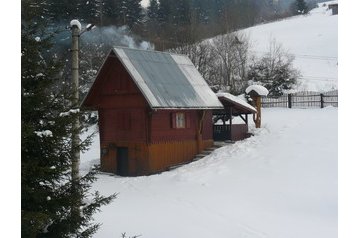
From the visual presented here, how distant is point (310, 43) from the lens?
57594 mm

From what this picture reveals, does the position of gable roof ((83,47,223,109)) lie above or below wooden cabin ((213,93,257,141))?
above

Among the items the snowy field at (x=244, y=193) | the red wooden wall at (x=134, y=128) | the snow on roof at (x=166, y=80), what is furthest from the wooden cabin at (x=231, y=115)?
the red wooden wall at (x=134, y=128)

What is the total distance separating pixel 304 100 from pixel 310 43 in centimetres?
2521

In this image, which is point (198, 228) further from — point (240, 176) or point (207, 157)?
point (207, 157)

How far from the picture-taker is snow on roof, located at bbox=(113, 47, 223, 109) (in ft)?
66.0

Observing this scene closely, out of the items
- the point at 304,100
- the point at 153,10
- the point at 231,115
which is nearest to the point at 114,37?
the point at 153,10

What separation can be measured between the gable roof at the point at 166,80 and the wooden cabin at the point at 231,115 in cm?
72

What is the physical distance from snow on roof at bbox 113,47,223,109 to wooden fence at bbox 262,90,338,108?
12.6 m

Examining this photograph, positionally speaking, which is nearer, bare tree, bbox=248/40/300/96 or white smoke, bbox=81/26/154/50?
bare tree, bbox=248/40/300/96

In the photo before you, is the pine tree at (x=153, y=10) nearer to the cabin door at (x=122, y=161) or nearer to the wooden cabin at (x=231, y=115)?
the wooden cabin at (x=231, y=115)

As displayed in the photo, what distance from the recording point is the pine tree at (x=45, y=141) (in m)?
5.98

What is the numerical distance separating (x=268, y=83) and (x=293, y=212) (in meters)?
27.1

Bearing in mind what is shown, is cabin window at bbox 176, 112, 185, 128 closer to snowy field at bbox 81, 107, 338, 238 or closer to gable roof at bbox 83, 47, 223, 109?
gable roof at bbox 83, 47, 223, 109

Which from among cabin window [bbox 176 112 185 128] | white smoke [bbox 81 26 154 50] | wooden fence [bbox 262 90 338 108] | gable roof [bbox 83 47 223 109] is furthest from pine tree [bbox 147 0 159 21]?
cabin window [bbox 176 112 185 128]
